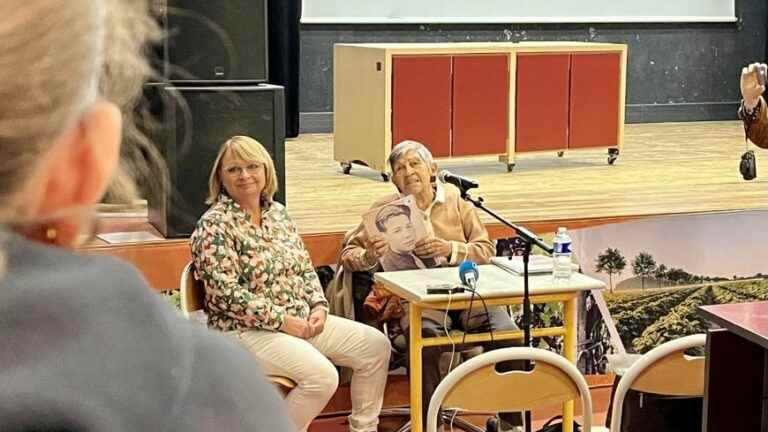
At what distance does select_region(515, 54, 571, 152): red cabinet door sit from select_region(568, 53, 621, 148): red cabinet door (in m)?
0.09

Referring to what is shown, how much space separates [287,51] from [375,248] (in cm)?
436

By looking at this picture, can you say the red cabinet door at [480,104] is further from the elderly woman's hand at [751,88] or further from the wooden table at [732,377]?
the wooden table at [732,377]

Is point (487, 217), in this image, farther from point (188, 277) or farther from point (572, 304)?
point (188, 277)

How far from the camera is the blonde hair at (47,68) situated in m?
0.46

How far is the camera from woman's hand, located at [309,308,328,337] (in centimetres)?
400

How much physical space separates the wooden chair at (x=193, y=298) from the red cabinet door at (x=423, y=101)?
9.36ft

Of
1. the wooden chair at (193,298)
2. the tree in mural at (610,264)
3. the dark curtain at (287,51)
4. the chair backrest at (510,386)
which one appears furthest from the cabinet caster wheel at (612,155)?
the chair backrest at (510,386)

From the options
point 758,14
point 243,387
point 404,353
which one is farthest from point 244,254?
point 758,14

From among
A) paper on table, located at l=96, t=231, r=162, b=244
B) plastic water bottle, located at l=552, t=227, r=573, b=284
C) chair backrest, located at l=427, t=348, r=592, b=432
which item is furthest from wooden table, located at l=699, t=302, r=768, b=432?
paper on table, located at l=96, t=231, r=162, b=244

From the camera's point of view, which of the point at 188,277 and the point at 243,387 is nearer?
the point at 243,387

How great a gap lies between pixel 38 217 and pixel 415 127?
628 cm

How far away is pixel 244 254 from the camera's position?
3.93 m

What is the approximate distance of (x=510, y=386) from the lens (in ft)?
10.6

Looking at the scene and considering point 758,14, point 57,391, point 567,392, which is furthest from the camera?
point 758,14
